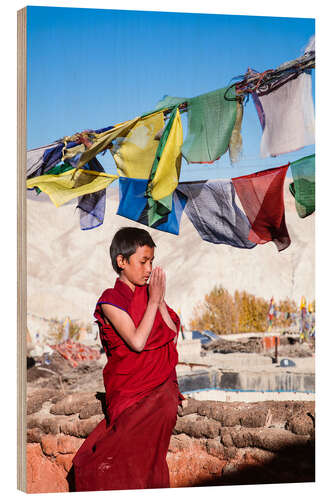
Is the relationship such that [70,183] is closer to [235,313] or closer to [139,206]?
[139,206]

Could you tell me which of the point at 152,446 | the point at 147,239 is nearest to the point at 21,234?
Result: the point at 147,239

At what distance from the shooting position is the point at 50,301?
24.0ft

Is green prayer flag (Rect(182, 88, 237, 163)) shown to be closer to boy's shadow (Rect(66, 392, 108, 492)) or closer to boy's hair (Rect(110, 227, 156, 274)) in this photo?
boy's hair (Rect(110, 227, 156, 274))

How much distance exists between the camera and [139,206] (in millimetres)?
7492

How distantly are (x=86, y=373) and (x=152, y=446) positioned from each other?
2.52ft

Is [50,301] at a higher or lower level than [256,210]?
lower

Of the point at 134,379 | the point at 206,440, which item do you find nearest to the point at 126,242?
the point at 134,379

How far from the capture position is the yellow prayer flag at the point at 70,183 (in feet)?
24.1

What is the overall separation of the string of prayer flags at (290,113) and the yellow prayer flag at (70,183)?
136 centimetres

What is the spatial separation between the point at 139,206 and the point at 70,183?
0.57 m

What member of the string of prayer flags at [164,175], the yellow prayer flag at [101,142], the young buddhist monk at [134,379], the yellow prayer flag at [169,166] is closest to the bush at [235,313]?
the young buddhist monk at [134,379]

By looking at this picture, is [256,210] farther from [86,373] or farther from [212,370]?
[86,373]

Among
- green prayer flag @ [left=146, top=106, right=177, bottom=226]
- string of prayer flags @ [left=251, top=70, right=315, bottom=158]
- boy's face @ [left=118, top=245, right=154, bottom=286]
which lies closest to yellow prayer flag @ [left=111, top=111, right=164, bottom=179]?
green prayer flag @ [left=146, top=106, right=177, bottom=226]

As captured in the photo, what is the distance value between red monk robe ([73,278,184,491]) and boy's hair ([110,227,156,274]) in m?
0.21
